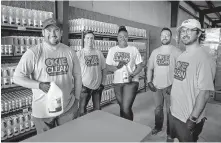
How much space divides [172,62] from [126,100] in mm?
913

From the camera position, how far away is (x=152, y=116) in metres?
3.83

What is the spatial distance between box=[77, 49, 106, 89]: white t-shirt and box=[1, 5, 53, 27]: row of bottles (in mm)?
909

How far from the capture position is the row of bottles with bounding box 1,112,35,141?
2.59 metres

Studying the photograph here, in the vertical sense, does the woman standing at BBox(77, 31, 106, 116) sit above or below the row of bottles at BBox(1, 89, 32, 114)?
above

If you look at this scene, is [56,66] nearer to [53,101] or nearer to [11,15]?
[53,101]

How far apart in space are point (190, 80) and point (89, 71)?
5.19 ft

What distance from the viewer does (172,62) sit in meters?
2.61

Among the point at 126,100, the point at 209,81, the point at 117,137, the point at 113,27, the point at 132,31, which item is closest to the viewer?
the point at 117,137

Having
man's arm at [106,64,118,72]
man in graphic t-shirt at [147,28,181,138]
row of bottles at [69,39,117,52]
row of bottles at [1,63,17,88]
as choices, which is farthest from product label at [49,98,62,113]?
row of bottles at [69,39,117,52]

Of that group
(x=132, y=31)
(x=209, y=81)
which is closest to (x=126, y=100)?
(x=209, y=81)

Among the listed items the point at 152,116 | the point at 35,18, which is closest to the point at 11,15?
the point at 35,18

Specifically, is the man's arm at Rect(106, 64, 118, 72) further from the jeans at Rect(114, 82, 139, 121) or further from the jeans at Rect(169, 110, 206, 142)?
the jeans at Rect(169, 110, 206, 142)

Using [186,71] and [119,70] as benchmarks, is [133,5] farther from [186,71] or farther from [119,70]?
[186,71]

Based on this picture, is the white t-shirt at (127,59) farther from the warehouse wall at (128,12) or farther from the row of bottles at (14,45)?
the warehouse wall at (128,12)
